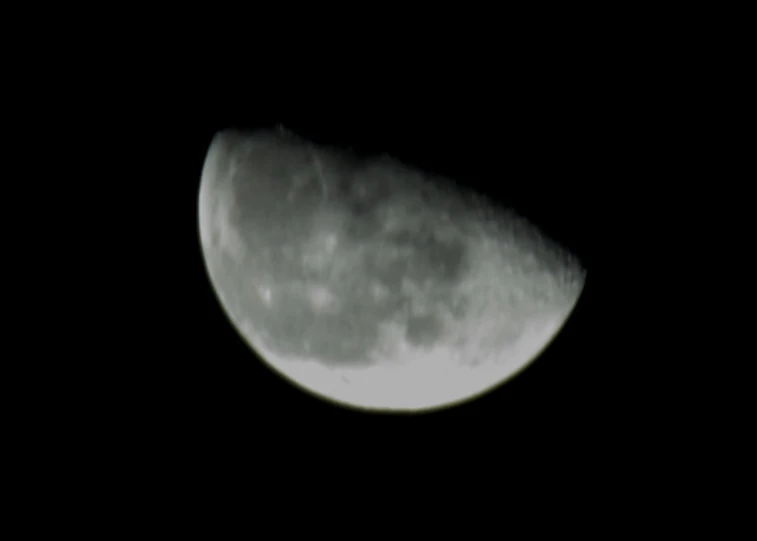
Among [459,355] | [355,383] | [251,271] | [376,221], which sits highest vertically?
[376,221]

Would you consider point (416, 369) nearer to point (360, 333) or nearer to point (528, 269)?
point (360, 333)

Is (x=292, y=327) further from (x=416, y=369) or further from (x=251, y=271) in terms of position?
(x=416, y=369)

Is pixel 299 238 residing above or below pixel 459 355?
above

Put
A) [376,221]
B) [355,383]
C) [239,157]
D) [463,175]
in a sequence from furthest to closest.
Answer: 1. [355,383]
2. [239,157]
3. [376,221]
4. [463,175]

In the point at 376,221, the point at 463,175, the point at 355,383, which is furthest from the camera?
the point at 355,383

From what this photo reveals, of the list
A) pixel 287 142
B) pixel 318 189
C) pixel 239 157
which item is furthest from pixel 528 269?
pixel 239 157

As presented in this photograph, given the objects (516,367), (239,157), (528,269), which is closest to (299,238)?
(239,157)

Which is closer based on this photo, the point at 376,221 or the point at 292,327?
the point at 376,221
